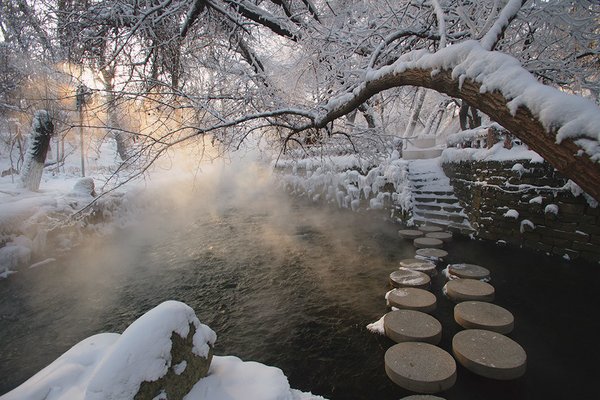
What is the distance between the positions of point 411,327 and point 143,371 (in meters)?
4.06

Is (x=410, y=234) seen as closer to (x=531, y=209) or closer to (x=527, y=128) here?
(x=531, y=209)

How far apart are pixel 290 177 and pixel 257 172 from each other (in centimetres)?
706

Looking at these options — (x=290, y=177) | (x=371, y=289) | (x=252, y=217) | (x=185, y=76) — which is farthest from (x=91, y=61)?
(x=290, y=177)

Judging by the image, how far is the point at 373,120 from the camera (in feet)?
33.9

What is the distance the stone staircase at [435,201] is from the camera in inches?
435

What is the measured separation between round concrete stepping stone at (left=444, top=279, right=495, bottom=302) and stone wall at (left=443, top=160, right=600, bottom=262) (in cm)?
339

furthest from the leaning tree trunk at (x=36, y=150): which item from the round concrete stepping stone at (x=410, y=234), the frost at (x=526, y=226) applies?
the frost at (x=526, y=226)

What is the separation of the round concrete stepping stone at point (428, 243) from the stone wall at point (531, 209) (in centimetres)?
189

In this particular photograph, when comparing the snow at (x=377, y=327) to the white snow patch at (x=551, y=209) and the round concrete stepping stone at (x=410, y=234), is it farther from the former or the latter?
the white snow patch at (x=551, y=209)

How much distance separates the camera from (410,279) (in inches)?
260

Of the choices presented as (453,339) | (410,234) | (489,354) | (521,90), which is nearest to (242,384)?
(453,339)

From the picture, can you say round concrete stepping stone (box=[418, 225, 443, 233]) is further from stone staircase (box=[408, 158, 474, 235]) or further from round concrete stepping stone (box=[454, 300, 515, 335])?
round concrete stepping stone (box=[454, 300, 515, 335])

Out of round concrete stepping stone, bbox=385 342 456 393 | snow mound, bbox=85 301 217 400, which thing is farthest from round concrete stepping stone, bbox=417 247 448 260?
snow mound, bbox=85 301 217 400

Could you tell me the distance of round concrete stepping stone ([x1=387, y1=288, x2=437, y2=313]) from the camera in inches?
216
